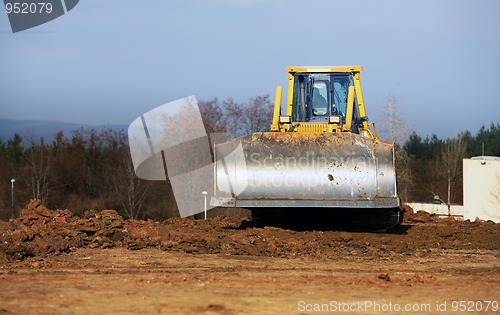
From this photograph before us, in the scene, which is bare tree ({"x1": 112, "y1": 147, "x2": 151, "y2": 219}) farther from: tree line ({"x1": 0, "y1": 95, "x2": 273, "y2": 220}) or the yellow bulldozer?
the yellow bulldozer

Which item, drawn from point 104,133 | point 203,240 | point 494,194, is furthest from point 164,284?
point 104,133

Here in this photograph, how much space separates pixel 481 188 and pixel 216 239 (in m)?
27.8

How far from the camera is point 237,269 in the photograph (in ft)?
38.0

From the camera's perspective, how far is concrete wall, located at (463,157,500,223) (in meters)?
39.5

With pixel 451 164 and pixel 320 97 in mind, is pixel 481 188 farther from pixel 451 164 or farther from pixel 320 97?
pixel 320 97

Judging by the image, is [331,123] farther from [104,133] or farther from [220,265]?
[104,133]

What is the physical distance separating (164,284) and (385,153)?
20.5 feet

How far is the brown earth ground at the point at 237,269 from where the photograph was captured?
8625 mm

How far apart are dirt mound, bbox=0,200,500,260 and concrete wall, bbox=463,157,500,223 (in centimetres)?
2292

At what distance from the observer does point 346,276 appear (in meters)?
11.0

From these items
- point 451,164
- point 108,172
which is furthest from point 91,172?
point 451,164

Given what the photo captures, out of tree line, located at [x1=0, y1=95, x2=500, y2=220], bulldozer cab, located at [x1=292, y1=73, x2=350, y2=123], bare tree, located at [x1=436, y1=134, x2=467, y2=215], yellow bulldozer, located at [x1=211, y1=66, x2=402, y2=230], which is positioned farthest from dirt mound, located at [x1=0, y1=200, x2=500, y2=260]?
bare tree, located at [x1=436, y1=134, x2=467, y2=215]

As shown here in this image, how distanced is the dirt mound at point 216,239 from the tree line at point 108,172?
19.3 meters

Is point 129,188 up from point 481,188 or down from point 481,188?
up
